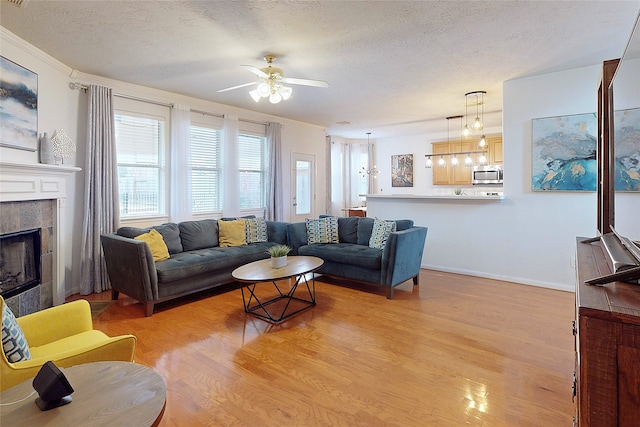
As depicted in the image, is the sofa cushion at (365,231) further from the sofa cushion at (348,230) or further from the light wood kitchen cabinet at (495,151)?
the light wood kitchen cabinet at (495,151)

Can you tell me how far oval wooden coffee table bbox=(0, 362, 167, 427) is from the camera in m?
1.01

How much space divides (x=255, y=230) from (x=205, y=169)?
4.62 ft

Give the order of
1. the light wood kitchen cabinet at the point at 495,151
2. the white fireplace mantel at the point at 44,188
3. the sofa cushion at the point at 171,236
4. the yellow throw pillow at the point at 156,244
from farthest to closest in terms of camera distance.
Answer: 1. the light wood kitchen cabinet at the point at 495,151
2. the sofa cushion at the point at 171,236
3. the yellow throw pillow at the point at 156,244
4. the white fireplace mantel at the point at 44,188

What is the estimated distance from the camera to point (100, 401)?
3.63 feet

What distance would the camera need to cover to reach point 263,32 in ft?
9.69

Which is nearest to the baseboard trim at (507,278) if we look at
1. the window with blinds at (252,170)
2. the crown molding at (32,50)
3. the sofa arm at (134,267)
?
the window with blinds at (252,170)

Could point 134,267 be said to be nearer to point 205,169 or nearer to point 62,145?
point 62,145

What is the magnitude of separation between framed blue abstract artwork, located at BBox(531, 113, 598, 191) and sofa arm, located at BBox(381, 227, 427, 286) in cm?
176

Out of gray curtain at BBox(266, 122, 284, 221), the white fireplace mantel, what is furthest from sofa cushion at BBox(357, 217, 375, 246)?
the white fireplace mantel

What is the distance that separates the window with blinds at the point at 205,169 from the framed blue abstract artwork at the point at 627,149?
199 inches

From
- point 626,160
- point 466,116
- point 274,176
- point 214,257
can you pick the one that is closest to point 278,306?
point 214,257

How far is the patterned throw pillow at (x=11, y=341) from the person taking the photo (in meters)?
1.41

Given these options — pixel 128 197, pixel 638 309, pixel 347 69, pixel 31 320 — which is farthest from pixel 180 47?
pixel 638 309

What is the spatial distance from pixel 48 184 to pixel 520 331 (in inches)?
187
